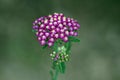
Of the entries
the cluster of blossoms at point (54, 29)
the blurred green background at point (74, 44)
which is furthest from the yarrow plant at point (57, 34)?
the blurred green background at point (74, 44)

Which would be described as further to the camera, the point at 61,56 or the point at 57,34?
the point at 61,56

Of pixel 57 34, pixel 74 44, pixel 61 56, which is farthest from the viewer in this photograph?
pixel 74 44

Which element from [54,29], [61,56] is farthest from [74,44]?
[54,29]

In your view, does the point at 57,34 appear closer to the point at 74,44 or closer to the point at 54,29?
the point at 54,29

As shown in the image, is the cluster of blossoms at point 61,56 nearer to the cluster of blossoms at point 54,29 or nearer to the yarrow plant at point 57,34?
the yarrow plant at point 57,34

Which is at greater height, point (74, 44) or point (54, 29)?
point (54, 29)

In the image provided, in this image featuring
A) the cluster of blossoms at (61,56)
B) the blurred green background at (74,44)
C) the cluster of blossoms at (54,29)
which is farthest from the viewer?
the blurred green background at (74,44)
